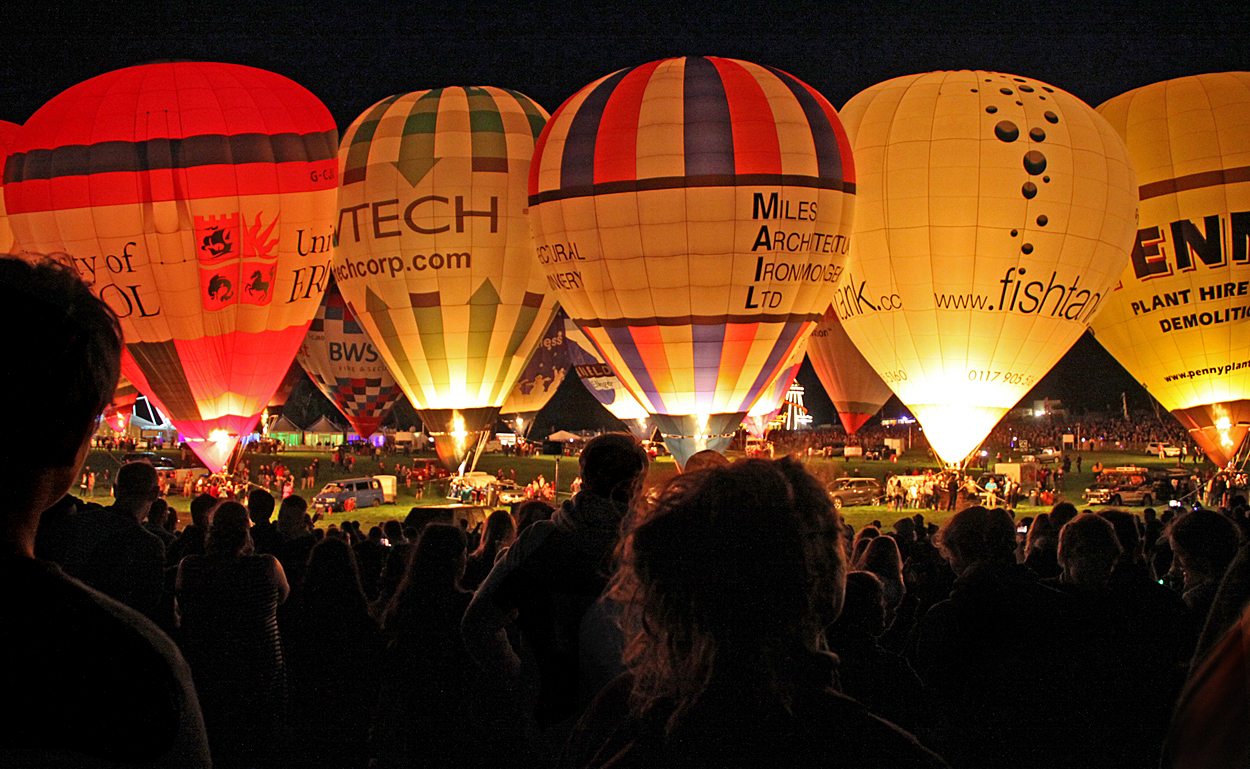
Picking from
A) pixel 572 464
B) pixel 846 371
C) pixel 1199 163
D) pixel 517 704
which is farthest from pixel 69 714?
pixel 572 464

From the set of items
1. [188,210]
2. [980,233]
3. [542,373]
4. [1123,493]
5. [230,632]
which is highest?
[188,210]

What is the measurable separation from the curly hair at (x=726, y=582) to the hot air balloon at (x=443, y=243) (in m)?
12.5

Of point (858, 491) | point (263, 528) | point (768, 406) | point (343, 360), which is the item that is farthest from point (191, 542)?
point (343, 360)

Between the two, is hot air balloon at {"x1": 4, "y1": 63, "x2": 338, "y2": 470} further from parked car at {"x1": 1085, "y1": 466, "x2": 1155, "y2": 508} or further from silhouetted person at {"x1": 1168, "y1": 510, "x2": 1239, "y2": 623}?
parked car at {"x1": 1085, "y1": 466, "x2": 1155, "y2": 508}

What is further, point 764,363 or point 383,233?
point 383,233

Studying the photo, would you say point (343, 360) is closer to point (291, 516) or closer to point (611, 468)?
point (291, 516)

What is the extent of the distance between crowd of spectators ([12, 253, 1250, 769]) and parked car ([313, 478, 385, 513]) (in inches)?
501

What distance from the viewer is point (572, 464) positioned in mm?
25953

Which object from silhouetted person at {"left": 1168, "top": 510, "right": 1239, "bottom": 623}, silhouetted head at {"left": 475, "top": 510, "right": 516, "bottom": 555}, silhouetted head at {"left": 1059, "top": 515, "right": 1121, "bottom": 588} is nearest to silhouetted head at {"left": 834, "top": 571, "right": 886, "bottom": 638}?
silhouetted head at {"left": 1059, "top": 515, "right": 1121, "bottom": 588}

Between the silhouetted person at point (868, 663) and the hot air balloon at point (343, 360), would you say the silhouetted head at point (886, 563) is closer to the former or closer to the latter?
the silhouetted person at point (868, 663)

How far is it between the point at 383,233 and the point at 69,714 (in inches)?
513

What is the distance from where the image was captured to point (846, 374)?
68.9ft

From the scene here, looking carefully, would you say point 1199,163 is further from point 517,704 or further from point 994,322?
point 517,704

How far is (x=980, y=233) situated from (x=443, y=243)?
633 cm
